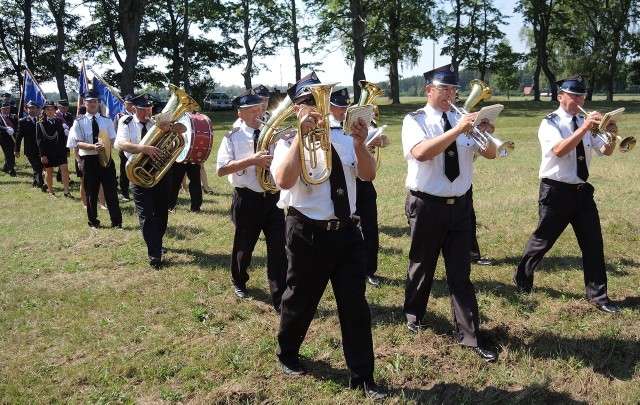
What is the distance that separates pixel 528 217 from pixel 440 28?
39.9 metres

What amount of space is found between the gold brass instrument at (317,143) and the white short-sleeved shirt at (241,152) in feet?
6.08

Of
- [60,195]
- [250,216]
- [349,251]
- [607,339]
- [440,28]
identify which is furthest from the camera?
[440,28]

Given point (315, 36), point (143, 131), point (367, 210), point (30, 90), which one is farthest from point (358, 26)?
point (367, 210)

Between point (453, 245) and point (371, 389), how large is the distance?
4.46ft

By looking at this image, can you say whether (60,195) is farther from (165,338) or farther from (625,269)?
(625,269)

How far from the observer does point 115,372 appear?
4230mm

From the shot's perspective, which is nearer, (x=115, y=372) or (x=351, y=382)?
(x=351, y=382)

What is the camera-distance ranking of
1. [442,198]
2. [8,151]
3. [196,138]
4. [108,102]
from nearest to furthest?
[442,198]
[196,138]
[108,102]
[8,151]

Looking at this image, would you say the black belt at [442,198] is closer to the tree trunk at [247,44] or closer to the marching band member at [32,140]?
the marching band member at [32,140]

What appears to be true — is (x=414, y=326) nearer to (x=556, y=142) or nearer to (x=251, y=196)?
(x=251, y=196)

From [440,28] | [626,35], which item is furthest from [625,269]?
[626,35]

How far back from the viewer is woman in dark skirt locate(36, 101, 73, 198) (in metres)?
11.5

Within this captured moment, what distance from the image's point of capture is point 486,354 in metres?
4.30

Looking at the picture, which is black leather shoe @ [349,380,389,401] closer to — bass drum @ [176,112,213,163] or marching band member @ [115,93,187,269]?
marching band member @ [115,93,187,269]
